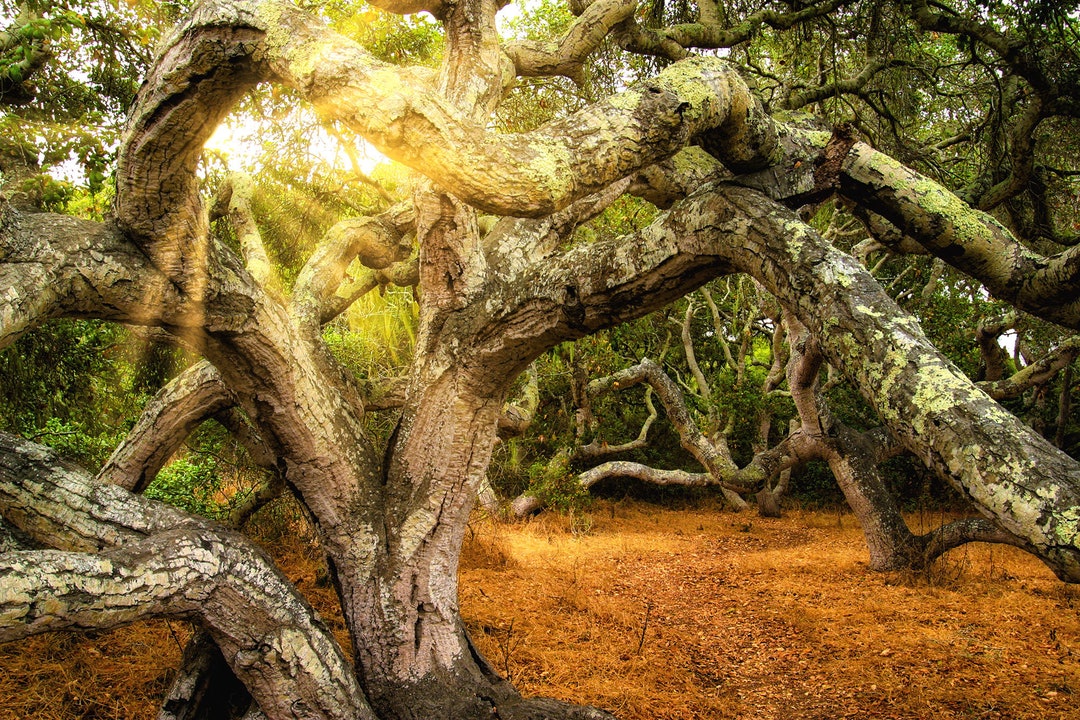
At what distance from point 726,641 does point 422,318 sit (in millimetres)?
3547

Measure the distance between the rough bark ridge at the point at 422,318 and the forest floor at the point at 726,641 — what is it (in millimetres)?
1294

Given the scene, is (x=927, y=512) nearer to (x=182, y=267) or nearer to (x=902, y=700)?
(x=902, y=700)

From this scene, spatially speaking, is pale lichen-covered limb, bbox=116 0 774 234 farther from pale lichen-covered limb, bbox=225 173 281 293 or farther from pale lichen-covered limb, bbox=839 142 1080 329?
pale lichen-covered limb, bbox=225 173 281 293

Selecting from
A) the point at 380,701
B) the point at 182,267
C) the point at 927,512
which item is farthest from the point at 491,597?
the point at 927,512

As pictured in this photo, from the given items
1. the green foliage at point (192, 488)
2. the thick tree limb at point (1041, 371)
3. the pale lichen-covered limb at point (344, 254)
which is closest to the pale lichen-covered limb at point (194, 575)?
the pale lichen-covered limb at point (344, 254)

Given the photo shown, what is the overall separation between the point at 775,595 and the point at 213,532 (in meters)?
5.42

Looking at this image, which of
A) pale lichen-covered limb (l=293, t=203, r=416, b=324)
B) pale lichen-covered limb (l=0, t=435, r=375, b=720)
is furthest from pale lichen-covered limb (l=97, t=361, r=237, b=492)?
pale lichen-covered limb (l=0, t=435, r=375, b=720)

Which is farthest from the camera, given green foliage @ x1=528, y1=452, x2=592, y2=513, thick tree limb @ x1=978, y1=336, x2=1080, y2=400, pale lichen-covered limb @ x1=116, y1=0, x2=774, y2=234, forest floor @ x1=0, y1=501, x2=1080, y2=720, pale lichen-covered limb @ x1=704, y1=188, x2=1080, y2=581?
green foliage @ x1=528, y1=452, x2=592, y2=513

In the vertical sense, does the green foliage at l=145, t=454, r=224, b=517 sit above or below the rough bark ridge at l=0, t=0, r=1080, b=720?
below

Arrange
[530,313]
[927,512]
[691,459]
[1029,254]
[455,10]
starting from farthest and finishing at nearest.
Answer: [691,459]
[927,512]
[455,10]
[530,313]
[1029,254]

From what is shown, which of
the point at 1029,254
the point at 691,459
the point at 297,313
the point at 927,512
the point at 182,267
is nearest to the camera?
the point at 1029,254

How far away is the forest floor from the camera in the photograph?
3.96 m

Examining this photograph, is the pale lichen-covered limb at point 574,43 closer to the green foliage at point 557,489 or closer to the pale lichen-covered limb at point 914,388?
the pale lichen-covered limb at point 914,388

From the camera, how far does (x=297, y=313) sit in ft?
14.8
